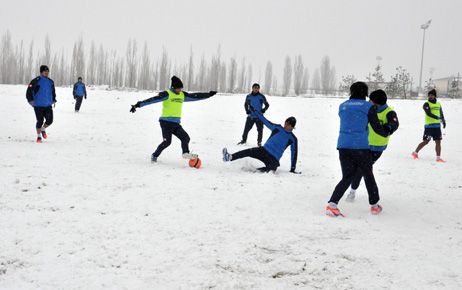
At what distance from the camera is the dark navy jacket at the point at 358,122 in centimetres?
584

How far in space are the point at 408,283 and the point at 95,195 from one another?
4.23 meters

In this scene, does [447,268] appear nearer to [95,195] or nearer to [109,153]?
[95,195]

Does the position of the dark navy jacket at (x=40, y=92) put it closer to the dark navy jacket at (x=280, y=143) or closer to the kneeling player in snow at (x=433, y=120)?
the dark navy jacket at (x=280, y=143)

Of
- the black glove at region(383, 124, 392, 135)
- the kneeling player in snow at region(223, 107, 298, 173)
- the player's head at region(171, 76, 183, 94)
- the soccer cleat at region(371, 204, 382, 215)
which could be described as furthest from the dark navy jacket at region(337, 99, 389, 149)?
the player's head at region(171, 76, 183, 94)

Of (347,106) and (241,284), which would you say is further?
(347,106)

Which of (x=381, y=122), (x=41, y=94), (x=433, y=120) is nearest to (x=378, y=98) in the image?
(x=381, y=122)

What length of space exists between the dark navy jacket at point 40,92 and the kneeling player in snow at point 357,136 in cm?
833

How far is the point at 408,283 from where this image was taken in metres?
3.61

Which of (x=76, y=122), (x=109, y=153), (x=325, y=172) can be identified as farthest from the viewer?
(x=76, y=122)

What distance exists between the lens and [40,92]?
1109 cm

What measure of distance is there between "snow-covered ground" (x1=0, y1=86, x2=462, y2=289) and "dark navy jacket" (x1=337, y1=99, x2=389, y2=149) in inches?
40.0

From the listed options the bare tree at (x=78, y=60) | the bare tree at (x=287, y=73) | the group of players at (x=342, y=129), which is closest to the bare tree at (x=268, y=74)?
the bare tree at (x=287, y=73)

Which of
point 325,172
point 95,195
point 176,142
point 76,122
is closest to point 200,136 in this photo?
point 176,142

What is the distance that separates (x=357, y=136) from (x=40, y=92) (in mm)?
8644
